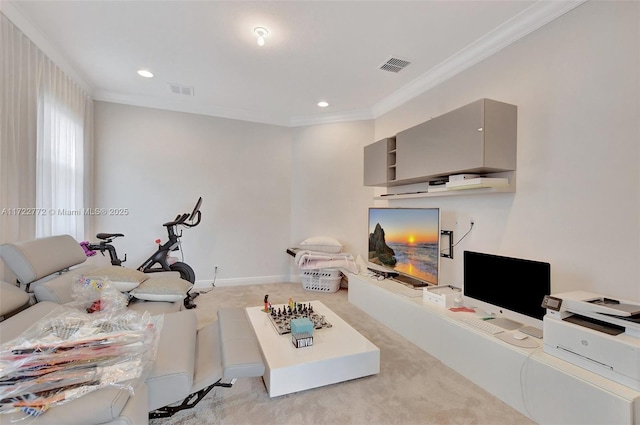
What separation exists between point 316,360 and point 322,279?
92.4 inches

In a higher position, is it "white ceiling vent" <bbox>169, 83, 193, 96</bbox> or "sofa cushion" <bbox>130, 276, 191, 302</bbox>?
"white ceiling vent" <bbox>169, 83, 193, 96</bbox>

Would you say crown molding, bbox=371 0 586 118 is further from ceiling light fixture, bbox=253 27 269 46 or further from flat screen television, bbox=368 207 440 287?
ceiling light fixture, bbox=253 27 269 46

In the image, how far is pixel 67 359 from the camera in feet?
3.79

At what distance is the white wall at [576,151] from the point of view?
1.67m

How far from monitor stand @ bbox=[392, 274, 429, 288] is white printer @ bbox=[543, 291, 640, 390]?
135 cm

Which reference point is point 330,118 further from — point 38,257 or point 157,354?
point 157,354

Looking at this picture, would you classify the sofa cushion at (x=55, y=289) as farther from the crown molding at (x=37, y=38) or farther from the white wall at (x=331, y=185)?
the white wall at (x=331, y=185)

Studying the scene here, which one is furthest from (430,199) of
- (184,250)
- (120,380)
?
(184,250)

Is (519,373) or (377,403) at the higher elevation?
→ (519,373)

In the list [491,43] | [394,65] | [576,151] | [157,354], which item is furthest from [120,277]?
[491,43]

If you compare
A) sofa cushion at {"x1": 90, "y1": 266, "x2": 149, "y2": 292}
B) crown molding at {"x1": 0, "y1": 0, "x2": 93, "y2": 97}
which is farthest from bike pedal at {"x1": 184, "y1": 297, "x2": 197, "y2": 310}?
crown molding at {"x1": 0, "y1": 0, "x2": 93, "y2": 97}

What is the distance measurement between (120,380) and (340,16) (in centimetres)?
268

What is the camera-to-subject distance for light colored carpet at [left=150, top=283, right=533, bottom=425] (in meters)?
1.57

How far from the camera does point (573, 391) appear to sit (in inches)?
55.6
